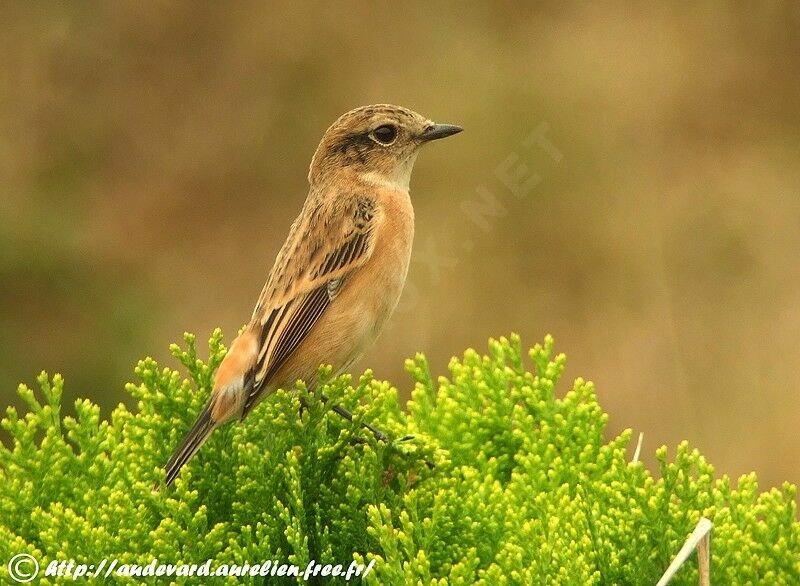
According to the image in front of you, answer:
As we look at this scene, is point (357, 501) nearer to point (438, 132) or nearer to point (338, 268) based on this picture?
point (338, 268)

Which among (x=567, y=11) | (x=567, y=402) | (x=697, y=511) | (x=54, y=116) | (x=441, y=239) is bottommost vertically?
(x=697, y=511)

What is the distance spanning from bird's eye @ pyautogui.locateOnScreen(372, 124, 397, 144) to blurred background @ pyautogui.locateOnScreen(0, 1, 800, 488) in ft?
12.8

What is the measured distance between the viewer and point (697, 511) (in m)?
3.69

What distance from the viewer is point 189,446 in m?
3.71

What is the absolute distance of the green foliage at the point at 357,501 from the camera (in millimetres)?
3516

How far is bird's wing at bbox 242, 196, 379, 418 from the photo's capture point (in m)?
4.53

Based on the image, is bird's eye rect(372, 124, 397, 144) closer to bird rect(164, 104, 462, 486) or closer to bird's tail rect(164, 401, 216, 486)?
bird rect(164, 104, 462, 486)

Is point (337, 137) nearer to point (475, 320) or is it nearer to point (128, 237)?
point (475, 320)

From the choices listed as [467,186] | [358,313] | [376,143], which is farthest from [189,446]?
[467,186]

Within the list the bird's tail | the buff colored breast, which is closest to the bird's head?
the buff colored breast

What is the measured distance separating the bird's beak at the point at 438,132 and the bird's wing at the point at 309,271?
392 mm

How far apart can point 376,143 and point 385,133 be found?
6 centimetres

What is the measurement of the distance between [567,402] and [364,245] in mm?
1116

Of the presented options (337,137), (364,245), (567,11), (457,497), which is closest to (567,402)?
(457,497)
